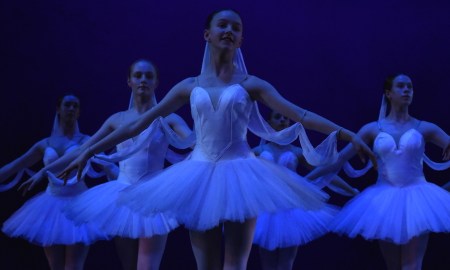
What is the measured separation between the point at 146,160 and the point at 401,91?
1.49 m

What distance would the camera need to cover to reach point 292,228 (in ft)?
10.1

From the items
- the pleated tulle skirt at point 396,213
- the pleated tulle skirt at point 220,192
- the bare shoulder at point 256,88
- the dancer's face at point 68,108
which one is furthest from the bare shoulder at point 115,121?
the pleated tulle skirt at point 396,213

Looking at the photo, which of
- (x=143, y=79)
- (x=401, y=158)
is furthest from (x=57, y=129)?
(x=401, y=158)

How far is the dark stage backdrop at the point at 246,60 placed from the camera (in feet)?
13.3

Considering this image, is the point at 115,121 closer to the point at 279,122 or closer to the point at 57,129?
the point at 57,129

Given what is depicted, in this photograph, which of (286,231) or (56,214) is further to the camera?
(56,214)

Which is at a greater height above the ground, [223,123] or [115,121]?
[223,123]

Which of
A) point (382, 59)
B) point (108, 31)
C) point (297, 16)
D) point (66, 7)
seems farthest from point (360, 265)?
point (66, 7)

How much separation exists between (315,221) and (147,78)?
3.82 ft

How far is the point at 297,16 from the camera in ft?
13.6

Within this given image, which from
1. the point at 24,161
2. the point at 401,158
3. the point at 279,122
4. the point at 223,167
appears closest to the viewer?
the point at 223,167

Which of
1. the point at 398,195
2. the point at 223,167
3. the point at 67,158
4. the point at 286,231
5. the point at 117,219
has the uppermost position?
the point at 223,167

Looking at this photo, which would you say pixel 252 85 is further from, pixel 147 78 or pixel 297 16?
pixel 297 16

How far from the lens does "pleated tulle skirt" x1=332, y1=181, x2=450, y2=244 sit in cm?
287
